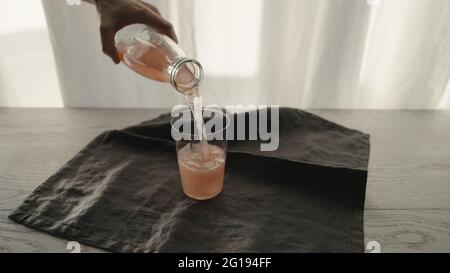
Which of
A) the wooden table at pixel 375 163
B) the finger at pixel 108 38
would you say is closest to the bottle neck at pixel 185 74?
the finger at pixel 108 38

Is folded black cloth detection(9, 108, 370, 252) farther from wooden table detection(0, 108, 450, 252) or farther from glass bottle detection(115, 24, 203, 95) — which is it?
glass bottle detection(115, 24, 203, 95)

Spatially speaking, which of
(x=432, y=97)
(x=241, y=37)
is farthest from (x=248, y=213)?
(x=432, y=97)
